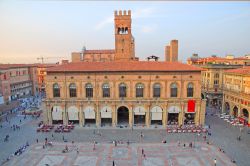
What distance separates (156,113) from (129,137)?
10147mm

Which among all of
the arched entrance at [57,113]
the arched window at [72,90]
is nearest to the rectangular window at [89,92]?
the arched window at [72,90]

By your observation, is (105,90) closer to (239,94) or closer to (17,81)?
(239,94)

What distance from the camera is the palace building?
168ft

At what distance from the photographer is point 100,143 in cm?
4262

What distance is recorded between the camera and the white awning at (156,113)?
5225 cm

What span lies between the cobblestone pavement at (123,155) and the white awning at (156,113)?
11.1 m

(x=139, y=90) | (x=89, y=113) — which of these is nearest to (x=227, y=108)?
(x=139, y=90)

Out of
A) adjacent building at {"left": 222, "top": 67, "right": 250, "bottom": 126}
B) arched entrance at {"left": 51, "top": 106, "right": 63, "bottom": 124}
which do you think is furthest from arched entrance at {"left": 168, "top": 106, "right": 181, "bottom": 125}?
arched entrance at {"left": 51, "top": 106, "right": 63, "bottom": 124}

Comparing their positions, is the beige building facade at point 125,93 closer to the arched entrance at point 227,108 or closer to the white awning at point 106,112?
the white awning at point 106,112

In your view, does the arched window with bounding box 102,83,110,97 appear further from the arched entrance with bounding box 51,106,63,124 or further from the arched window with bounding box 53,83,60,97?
the arched entrance with bounding box 51,106,63,124

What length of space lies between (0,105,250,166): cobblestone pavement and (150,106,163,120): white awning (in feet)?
10.3

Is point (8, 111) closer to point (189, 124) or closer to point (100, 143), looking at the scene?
point (100, 143)

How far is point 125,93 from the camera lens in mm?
52062

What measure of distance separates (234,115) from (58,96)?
47.0m
